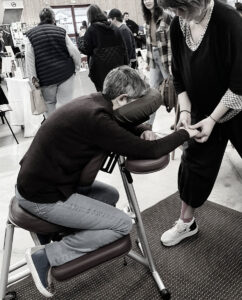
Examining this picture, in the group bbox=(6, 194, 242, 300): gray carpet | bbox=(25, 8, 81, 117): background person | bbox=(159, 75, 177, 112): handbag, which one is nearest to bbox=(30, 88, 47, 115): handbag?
bbox=(25, 8, 81, 117): background person

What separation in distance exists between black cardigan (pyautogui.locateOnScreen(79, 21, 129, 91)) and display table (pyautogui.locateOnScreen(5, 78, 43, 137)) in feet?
3.23

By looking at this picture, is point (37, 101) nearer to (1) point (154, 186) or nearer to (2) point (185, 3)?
(1) point (154, 186)

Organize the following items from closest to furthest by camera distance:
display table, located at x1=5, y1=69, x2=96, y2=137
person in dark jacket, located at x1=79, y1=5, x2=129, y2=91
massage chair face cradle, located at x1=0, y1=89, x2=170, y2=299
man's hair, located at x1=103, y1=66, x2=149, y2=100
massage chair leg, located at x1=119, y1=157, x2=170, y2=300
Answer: massage chair face cradle, located at x1=0, y1=89, x2=170, y2=299 < man's hair, located at x1=103, y1=66, x2=149, y2=100 < massage chair leg, located at x1=119, y1=157, x2=170, y2=300 < person in dark jacket, located at x1=79, y1=5, x2=129, y2=91 < display table, located at x1=5, y1=69, x2=96, y2=137

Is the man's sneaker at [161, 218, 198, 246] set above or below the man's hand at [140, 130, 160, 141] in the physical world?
below

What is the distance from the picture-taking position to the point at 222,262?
5.40 ft

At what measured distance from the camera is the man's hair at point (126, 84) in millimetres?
1213

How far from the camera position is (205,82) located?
55.2 inches

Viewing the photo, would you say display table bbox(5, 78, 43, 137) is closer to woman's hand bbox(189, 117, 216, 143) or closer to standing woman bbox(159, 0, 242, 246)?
standing woman bbox(159, 0, 242, 246)

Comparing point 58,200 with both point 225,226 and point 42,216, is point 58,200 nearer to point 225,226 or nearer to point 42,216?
point 42,216

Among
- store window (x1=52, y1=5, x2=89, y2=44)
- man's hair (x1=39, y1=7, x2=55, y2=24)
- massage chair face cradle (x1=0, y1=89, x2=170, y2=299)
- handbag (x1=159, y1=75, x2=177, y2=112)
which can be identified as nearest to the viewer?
massage chair face cradle (x1=0, y1=89, x2=170, y2=299)

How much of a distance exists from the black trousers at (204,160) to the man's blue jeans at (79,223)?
1.67 feet

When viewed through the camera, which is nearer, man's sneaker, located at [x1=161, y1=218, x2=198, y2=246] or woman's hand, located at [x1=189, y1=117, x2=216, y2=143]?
woman's hand, located at [x1=189, y1=117, x2=216, y2=143]

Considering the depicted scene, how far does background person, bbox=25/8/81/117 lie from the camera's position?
121 inches

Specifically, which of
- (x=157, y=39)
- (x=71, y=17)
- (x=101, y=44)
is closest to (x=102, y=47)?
(x=101, y=44)
